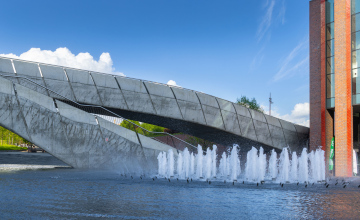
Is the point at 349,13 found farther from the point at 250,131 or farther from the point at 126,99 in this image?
the point at 126,99

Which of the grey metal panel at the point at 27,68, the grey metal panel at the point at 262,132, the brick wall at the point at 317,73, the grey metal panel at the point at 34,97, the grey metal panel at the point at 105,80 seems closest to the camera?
the grey metal panel at the point at 34,97

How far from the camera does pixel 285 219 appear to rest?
6.77m

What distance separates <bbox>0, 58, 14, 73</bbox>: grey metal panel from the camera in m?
23.2

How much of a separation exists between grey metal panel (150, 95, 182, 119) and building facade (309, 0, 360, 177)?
10.0 m

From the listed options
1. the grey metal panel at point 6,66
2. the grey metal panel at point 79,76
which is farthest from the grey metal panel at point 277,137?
the grey metal panel at point 6,66

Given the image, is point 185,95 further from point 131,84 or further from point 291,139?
point 291,139

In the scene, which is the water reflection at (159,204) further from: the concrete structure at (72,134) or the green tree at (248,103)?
the green tree at (248,103)

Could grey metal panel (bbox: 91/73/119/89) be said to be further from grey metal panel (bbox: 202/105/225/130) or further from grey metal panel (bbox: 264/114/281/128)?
grey metal panel (bbox: 264/114/281/128)

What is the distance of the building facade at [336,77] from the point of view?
82.6ft

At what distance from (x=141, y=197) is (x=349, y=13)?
22.4 m

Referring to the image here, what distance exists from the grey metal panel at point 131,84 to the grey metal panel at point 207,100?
4.55 meters

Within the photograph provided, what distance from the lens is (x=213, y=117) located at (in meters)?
29.4

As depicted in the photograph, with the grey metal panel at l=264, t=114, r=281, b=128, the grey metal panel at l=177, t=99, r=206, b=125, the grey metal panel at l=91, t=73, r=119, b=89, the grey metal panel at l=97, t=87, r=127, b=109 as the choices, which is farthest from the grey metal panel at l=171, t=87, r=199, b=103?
the grey metal panel at l=264, t=114, r=281, b=128

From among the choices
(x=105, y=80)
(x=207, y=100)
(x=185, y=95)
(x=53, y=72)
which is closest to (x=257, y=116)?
(x=207, y=100)
